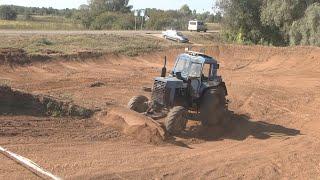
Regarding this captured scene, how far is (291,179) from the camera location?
11.3 metres

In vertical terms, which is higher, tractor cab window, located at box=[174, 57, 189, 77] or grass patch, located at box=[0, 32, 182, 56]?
tractor cab window, located at box=[174, 57, 189, 77]

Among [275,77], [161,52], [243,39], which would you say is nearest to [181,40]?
[243,39]

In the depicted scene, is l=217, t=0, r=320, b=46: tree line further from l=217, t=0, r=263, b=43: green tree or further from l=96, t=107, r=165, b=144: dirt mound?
l=96, t=107, r=165, b=144: dirt mound

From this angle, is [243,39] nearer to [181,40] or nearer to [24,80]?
[181,40]

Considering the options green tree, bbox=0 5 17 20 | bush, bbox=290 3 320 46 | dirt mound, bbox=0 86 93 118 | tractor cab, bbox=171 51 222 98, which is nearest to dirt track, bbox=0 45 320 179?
dirt mound, bbox=0 86 93 118

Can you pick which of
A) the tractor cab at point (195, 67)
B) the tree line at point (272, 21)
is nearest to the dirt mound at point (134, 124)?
the tractor cab at point (195, 67)

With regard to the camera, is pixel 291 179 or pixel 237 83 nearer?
pixel 291 179

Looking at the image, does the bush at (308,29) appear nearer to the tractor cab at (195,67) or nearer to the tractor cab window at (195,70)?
the tractor cab at (195,67)

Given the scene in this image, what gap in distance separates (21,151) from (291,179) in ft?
19.3

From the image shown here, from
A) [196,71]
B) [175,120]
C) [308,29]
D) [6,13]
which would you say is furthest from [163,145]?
[6,13]

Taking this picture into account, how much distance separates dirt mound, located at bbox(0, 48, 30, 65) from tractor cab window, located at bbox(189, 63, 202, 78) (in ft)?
43.8

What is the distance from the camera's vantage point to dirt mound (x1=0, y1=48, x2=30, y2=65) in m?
25.7

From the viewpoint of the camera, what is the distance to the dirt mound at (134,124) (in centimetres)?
1322

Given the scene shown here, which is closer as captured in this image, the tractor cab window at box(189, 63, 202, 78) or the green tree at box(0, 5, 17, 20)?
the tractor cab window at box(189, 63, 202, 78)
